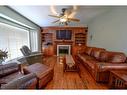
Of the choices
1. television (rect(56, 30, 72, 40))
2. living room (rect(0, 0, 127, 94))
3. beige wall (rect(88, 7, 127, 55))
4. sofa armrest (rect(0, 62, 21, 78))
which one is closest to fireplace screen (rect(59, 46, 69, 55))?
television (rect(56, 30, 72, 40))

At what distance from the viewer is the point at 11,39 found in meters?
4.36

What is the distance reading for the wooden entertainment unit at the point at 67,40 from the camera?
7.91 m

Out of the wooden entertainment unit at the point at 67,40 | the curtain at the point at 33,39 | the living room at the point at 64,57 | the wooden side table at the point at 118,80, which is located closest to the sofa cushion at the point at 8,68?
the living room at the point at 64,57

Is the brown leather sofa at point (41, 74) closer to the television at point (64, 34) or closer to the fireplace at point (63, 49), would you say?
the fireplace at point (63, 49)

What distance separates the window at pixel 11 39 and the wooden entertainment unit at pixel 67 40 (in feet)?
8.12

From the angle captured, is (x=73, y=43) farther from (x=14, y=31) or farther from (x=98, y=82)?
(x=98, y=82)

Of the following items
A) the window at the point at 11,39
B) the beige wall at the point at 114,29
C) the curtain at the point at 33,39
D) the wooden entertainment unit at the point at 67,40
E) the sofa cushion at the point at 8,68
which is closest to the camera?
the sofa cushion at the point at 8,68

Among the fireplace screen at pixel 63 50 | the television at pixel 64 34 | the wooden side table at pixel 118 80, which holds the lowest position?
the wooden side table at pixel 118 80

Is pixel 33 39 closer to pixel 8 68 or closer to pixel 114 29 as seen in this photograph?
pixel 8 68

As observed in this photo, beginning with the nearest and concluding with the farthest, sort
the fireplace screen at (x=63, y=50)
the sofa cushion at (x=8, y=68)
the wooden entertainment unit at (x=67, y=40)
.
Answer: the sofa cushion at (x=8, y=68) → the wooden entertainment unit at (x=67, y=40) → the fireplace screen at (x=63, y=50)

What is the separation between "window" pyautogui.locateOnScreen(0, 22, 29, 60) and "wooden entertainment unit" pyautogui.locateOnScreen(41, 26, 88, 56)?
247 centimetres

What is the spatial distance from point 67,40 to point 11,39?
14.4 ft
